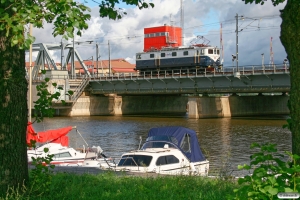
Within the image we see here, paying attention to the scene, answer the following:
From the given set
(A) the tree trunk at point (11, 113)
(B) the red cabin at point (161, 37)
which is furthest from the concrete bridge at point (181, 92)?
(A) the tree trunk at point (11, 113)

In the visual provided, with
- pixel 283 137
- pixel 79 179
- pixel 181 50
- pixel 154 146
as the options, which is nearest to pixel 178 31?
pixel 181 50

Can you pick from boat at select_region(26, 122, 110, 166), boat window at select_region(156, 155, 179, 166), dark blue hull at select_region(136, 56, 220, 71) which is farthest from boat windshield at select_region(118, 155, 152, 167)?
dark blue hull at select_region(136, 56, 220, 71)

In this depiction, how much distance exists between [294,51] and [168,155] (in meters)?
12.9

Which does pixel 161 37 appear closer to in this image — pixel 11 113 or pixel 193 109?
pixel 193 109

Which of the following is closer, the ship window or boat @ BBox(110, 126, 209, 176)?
boat @ BBox(110, 126, 209, 176)

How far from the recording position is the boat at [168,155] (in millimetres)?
17609

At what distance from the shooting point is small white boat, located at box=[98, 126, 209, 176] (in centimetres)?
1761

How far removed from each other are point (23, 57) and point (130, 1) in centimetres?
192

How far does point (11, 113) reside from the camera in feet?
24.3

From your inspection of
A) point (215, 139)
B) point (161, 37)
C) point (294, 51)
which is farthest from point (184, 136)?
point (161, 37)

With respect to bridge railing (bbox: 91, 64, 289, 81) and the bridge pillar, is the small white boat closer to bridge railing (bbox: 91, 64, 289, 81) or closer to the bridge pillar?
bridge railing (bbox: 91, 64, 289, 81)

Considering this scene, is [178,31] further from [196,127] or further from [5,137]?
[5,137]

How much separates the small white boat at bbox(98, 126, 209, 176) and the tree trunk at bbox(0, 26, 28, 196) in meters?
8.79

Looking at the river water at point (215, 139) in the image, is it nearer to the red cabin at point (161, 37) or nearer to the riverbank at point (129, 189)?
the riverbank at point (129, 189)
